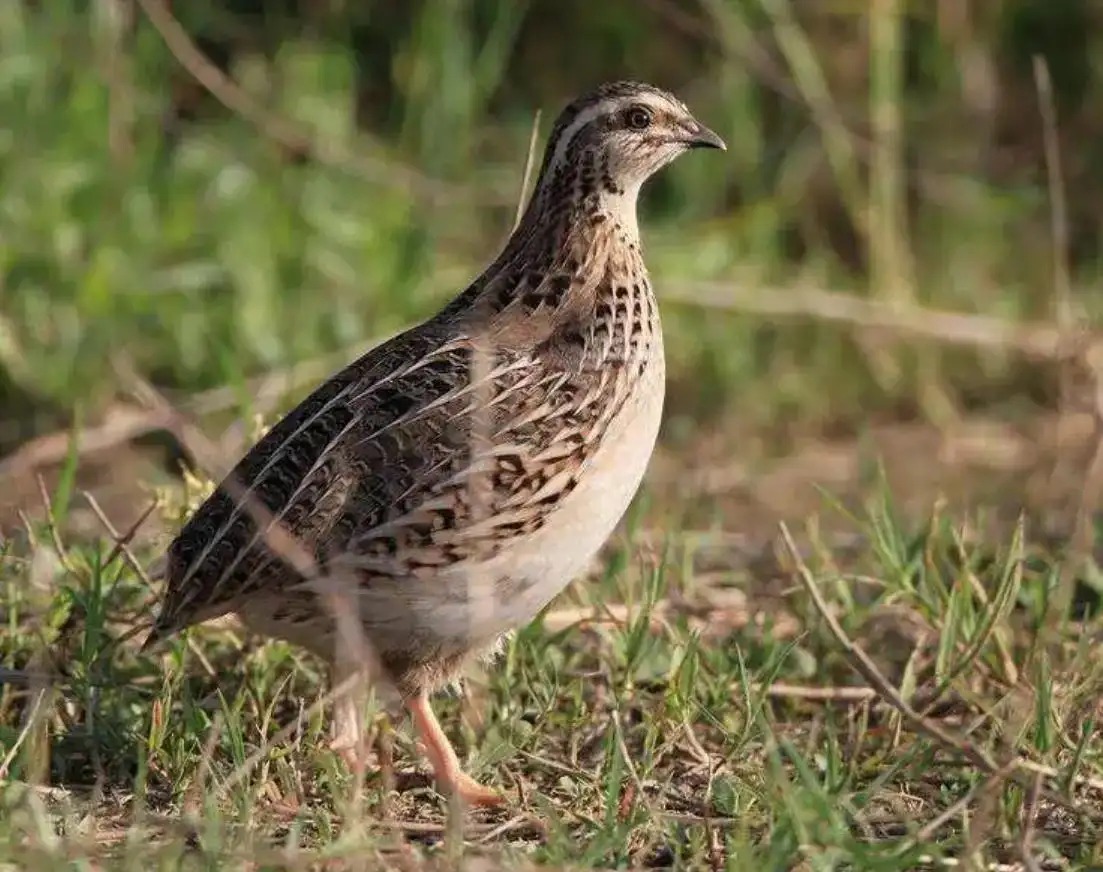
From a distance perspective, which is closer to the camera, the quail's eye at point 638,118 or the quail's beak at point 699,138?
the quail's eye at point 638,118

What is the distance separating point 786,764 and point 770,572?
127 centimetres

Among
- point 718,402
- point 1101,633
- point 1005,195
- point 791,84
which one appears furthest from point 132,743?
point 1005,195

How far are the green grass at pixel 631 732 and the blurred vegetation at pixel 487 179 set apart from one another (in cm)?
200

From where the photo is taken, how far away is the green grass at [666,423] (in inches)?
166

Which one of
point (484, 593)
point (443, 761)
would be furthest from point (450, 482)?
point (443, 761)

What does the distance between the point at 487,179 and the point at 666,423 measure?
1.33m

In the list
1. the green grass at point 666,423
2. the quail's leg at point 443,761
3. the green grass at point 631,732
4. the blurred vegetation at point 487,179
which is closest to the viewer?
the green grass at point 631,732

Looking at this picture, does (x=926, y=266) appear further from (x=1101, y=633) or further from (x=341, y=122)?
(x=1101, y=633)

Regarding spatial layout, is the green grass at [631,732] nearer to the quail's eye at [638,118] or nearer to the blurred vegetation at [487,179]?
the quail's eye at [638,118]

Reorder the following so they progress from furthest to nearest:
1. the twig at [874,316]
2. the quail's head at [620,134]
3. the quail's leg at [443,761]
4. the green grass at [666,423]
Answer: the twig at [874,316] → the quail's head at [620,134] → the quail's leg at [443,761] → the green grass at [666,423]

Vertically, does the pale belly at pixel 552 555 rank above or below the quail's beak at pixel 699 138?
below

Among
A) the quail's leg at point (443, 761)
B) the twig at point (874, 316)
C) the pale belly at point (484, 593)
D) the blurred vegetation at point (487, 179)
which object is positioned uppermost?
the blurred vegetation at point (487, 179)

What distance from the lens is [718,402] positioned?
795cm

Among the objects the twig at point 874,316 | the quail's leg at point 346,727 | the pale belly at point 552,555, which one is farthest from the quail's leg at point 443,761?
the twig at point 874,316
